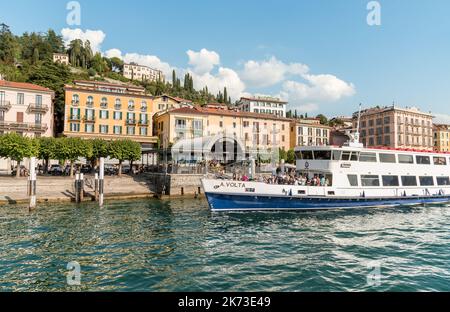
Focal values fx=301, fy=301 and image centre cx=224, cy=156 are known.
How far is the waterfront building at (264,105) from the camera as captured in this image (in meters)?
90.4

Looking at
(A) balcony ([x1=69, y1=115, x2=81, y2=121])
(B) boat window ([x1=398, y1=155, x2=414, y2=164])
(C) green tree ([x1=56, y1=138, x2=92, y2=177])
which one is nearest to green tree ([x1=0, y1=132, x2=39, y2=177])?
(C) green tree ([x1=56, y1=138, x2=92, y2=177])

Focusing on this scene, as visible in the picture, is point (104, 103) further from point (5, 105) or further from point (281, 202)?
point (281, 202)

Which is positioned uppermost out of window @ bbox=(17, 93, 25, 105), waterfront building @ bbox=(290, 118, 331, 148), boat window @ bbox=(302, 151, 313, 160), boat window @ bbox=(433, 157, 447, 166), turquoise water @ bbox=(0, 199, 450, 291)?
window @ bbox=(17, 93, 25, 105)

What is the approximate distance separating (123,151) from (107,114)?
55.2 ft

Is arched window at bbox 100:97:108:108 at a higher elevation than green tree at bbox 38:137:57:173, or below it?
higher

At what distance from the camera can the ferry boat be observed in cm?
2428

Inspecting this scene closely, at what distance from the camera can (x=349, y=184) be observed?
88.1 feet

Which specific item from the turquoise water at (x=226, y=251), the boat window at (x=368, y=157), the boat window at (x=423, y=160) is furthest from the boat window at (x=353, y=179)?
the boat window at (x=423, y=160)

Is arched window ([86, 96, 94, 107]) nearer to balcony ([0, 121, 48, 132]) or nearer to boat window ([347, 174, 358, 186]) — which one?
balcony ([0, 121, 48, 132])

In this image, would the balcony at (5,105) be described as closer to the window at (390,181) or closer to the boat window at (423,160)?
the window at (390,181)

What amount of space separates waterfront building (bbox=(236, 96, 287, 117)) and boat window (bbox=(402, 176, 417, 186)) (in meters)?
62.3

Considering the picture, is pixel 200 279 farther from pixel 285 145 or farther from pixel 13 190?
pixel 285 145

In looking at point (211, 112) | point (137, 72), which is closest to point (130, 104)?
point (211, 112)
